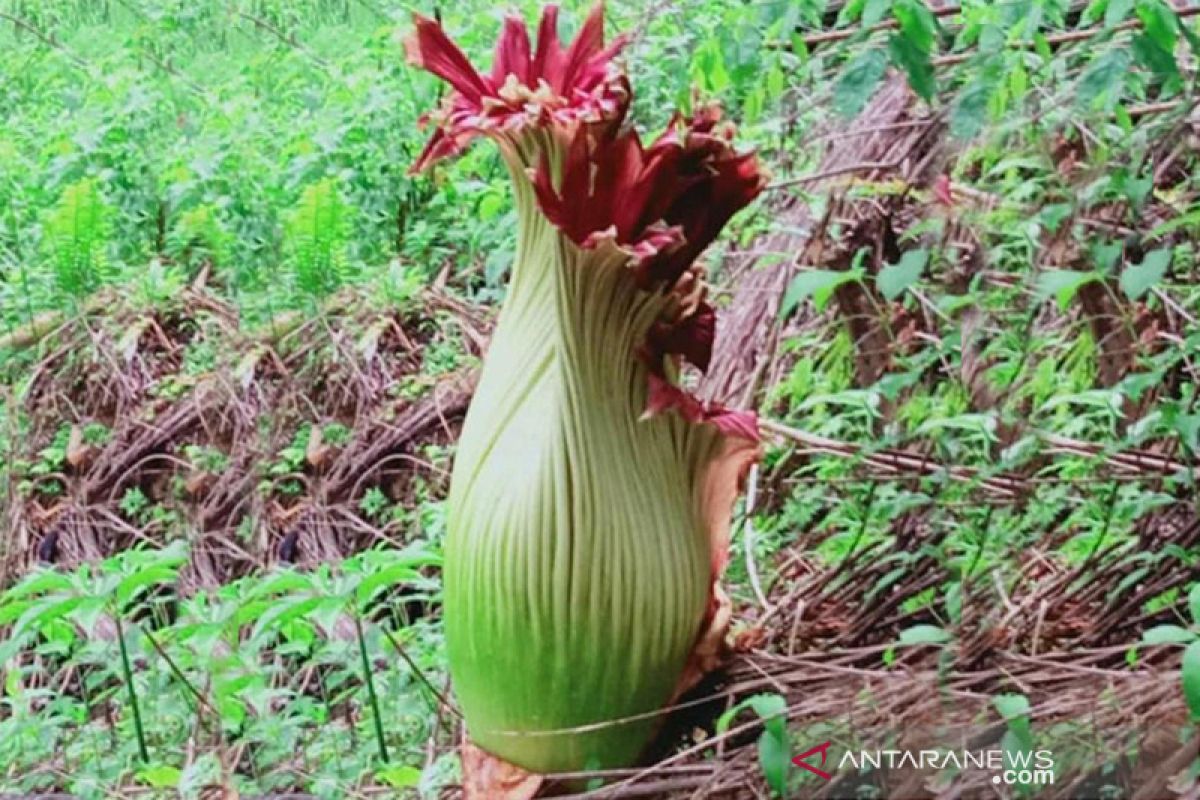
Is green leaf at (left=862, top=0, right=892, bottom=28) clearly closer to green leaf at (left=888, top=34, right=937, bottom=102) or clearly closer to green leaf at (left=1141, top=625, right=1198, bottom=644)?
green leaf at (left=888, top=34, right=937, bottom=102)

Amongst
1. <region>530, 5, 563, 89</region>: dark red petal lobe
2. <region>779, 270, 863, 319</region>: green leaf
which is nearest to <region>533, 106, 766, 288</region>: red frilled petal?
<region>530, 5, 563, 89</region>: dark red petal lobe

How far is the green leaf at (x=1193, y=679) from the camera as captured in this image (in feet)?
4.77

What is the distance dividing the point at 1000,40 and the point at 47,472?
1.94m

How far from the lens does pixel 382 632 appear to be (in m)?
2.32

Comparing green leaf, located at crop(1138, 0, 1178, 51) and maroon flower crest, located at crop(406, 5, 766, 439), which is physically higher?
green leaf, located at crop(1138, 0, 1178, 51)

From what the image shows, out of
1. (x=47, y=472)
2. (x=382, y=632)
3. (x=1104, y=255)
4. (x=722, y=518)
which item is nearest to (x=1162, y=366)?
(x=1104, y=255)

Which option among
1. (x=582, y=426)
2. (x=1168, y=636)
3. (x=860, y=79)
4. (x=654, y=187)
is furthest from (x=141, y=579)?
(x=1168, y=636)

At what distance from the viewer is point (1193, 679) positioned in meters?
1.46

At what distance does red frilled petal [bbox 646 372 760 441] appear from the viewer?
1.79 m

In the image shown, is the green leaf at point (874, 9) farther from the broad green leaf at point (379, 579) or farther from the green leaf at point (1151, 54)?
the broad green leaf at point (379, 579)

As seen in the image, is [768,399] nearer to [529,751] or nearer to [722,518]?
[722,518]

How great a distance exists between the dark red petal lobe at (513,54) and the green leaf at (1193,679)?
0.94 m

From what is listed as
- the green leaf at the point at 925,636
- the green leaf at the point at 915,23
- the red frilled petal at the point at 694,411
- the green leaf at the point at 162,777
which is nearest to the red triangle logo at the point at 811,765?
the green leaf at the point at 925,636

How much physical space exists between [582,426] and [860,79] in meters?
0.60
